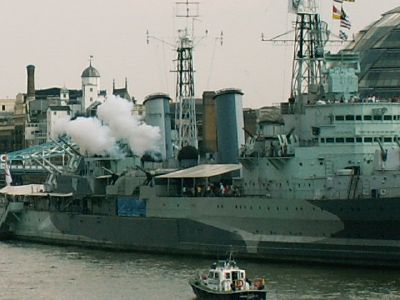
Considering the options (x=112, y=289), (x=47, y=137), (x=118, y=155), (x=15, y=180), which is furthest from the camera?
(x=47, y=137)

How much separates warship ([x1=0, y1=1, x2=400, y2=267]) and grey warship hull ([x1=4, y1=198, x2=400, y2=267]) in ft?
0.14

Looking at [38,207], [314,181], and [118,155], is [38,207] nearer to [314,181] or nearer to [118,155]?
[118,155]

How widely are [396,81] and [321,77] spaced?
31.1m

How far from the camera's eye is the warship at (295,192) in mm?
47156

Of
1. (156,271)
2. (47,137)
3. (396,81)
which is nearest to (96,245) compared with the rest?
(156,271)

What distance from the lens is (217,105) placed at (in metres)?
59.2

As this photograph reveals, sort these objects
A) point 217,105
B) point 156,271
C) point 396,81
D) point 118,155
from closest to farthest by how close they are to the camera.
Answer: point 156,271, point 217,105, point 118,155, point 396,81

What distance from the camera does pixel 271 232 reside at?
50.0 meters

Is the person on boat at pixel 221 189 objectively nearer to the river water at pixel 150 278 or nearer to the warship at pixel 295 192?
the warship at pixel 295 192

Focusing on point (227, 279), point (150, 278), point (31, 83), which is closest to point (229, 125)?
point (150, 278)

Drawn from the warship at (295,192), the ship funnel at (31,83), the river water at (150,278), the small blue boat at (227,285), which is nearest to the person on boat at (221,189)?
the warship at (295,192)

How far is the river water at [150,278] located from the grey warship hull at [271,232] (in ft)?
2.19

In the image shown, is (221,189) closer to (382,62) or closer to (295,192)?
(295,192)

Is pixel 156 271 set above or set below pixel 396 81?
below
